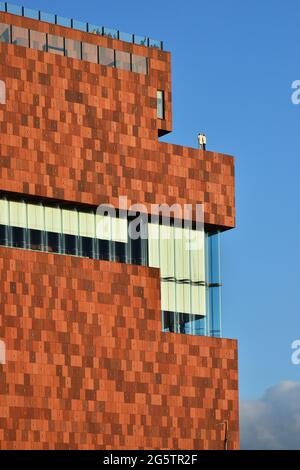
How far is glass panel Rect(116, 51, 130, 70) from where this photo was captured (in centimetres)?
16038

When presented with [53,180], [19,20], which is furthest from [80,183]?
[19,20]

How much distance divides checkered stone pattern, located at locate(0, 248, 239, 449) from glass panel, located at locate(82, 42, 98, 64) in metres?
16.8

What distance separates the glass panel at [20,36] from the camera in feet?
504

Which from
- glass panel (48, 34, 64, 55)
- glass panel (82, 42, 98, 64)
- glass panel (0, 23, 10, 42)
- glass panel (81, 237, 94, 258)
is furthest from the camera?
glass panel (82, 42, 98, 64)

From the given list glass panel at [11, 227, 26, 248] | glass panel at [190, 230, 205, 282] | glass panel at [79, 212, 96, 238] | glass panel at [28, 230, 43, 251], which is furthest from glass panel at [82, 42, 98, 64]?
glass panel at [190, 230, 205, 282]

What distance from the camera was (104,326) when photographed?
15325 cm

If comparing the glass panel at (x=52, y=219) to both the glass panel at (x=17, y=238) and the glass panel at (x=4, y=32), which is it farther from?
the glass panel at (x=4, y=32)

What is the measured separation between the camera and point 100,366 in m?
152

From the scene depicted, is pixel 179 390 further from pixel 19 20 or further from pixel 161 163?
pixel 19 20

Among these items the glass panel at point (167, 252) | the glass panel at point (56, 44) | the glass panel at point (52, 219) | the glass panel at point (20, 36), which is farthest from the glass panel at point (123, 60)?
the glass panel at point (52, 219)

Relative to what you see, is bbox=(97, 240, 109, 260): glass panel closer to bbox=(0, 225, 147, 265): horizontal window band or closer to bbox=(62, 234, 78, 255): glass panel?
bbox=(0, 225, 147, 265): horizontal window band

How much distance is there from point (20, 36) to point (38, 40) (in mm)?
1916

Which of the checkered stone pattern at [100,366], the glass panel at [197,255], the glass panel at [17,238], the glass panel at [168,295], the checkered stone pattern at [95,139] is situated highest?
the checkered stone pattern at [95,139]

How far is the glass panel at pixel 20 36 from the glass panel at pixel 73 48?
4.03m
